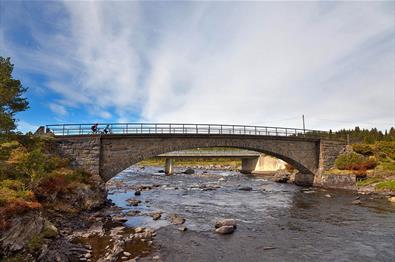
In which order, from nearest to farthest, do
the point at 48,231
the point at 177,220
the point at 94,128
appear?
1. the point at 48,231
2. the point at 177,220
3. the point at 94,128

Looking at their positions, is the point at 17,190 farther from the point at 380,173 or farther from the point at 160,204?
the point at 380,173

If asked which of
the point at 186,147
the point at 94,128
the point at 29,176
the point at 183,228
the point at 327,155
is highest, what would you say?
the point at 94,128

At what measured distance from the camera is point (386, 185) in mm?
40594

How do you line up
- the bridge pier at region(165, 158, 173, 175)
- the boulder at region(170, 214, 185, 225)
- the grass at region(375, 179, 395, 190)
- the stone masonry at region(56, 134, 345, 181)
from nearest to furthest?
1. the boulder at region(170, 214, 185, 225)
2. the stone masonry at region(56, 134, 345, 181)
3. the grass at region(375, 179, 395, 190)
4. the bridge pier at region(165, 158, 173, 175)

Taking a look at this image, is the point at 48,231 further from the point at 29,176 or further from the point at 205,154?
the point at 205,154

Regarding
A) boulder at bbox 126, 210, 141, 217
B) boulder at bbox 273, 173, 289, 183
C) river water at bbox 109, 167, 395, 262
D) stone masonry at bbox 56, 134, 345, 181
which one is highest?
stone masonry at bbox 56, 134, 345, 181

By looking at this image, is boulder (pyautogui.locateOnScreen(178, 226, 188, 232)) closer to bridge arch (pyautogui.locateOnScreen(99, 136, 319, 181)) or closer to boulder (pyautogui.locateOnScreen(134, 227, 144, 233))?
boulder (pyautogui.locateOnScreen(134, 227, 144, 233))

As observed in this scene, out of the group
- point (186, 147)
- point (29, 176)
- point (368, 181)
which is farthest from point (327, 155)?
point (29, 176)

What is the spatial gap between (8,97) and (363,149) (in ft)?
185

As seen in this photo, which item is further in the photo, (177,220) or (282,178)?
(282,178)

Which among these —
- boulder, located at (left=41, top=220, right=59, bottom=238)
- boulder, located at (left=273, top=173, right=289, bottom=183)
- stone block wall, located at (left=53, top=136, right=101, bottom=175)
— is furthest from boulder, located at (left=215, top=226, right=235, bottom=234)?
boulder, located at (left=273, top=173, right=289, bottom=183)

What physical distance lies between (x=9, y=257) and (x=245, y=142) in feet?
122

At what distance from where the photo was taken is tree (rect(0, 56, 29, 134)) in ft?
75.0

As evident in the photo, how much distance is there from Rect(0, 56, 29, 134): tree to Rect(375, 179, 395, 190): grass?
45.6m
